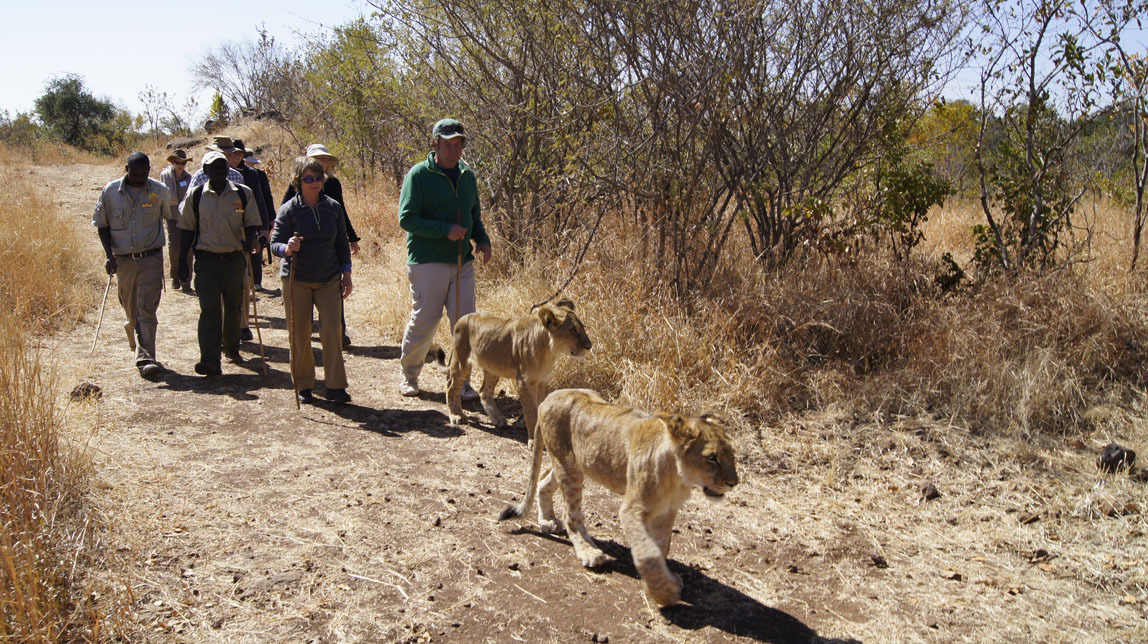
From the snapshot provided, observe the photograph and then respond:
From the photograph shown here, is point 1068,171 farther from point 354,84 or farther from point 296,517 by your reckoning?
point 354,84

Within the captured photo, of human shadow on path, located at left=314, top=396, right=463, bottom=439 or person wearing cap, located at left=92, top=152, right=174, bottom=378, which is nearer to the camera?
human shadow on path, located at left=314, top=396, right=463, bottom=439

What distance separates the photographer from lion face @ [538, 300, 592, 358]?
598 cm

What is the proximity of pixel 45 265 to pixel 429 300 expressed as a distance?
649 cm

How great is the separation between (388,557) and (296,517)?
2.62 ft

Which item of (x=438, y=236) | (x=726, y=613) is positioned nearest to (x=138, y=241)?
(x=438, y=236)

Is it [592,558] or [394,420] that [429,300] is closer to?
[394,420]

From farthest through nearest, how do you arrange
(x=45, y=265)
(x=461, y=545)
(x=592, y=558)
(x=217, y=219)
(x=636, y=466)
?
(x=45, y=265)
(x=217, y=219)
(x=461, y=545)
(x=592, y=558)
(x=636, y=466)

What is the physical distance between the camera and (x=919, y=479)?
18.5 feet

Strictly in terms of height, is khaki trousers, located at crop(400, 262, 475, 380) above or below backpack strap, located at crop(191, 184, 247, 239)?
below

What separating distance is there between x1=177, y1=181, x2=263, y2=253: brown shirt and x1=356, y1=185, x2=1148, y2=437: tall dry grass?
3.33 meters

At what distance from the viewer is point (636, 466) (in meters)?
4.09

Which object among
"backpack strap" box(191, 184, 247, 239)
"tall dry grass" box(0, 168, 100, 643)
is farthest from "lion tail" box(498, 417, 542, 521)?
"backpack strap" box(191, 184, 247, 239)

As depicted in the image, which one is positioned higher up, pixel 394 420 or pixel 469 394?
pixel 469 394

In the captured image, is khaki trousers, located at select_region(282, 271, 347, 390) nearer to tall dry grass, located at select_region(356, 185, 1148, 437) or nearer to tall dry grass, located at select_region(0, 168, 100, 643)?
tall dry grass, located at select_region(356, 185, 1148, 437)
